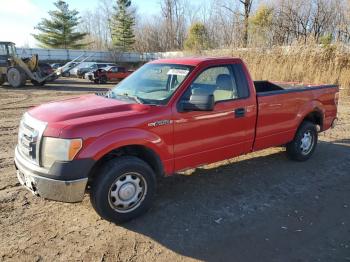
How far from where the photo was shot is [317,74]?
1589 cm

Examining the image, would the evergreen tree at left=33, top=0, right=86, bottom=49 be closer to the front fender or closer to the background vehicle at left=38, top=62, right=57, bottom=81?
the background vehicle at left=38, top=62, right=57, bottom=81

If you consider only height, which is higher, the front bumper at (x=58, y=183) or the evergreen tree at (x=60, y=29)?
the evergreen tree at (x=60, y=29)

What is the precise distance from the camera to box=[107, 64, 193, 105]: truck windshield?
4.54 meters

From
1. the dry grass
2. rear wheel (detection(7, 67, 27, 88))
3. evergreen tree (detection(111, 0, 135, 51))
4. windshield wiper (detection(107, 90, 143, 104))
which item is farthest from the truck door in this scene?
evergreen tree (detection(111, 0, 135, 51))

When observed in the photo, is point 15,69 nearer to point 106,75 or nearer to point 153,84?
point 106,75

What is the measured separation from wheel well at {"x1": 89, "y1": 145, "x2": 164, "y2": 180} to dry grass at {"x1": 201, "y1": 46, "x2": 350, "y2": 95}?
1336 cm

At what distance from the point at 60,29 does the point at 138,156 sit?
53902 mm

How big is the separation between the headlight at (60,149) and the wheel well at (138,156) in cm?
45

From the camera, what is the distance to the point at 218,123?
4.84m

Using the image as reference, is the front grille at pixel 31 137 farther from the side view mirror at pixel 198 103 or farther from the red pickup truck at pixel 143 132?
the side view mirror at pixel 198 103

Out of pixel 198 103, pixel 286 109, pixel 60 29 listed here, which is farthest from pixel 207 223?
pixel 60 29

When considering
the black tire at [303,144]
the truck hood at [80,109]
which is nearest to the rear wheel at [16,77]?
the truck hood at [80,109]

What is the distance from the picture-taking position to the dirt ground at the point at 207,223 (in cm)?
365

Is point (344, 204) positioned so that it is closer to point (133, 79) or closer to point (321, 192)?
point (321, 192)
